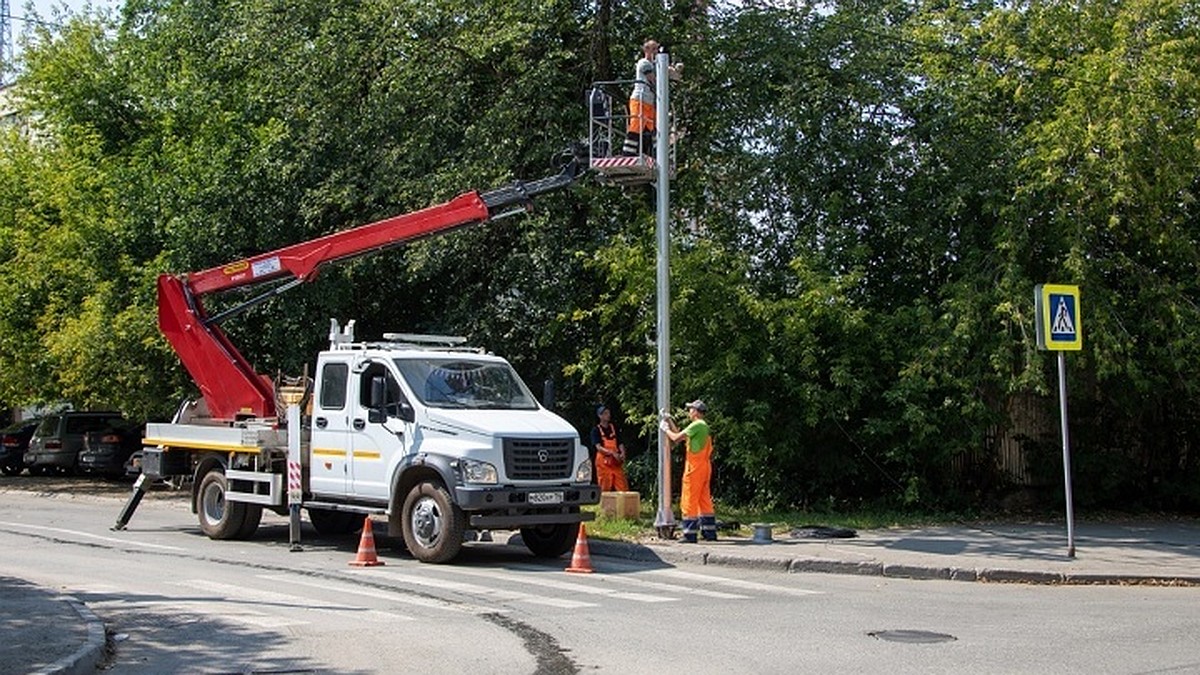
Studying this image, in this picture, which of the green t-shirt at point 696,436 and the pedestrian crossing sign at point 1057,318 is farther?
the green t-shirt at point 696,436

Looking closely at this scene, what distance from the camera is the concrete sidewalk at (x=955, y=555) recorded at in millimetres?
13578

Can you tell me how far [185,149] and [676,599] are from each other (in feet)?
57.9

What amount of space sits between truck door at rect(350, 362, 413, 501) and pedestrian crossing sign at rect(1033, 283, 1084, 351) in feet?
24.9

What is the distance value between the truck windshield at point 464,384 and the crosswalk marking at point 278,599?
A: 3.41 metres

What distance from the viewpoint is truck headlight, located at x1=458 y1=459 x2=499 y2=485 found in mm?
14391

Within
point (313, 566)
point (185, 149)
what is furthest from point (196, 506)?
point (185, 149)

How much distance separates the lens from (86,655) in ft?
28.6

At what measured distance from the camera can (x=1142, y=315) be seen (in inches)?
712

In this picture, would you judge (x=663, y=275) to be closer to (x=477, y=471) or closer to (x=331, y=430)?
(x=477, y=471)

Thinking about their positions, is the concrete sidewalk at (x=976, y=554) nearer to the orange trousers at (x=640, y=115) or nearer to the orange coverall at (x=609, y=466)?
the orange coverall at (x=609, y=466)

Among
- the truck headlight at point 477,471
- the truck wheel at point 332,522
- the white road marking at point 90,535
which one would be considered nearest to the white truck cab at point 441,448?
the truck headlight at point 477,471

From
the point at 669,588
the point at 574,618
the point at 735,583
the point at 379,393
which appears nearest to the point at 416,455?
the point at 379,393

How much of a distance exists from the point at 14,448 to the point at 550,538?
2786 cm

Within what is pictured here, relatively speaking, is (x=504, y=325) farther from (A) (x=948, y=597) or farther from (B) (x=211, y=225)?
(A) (x=948, y=597)
